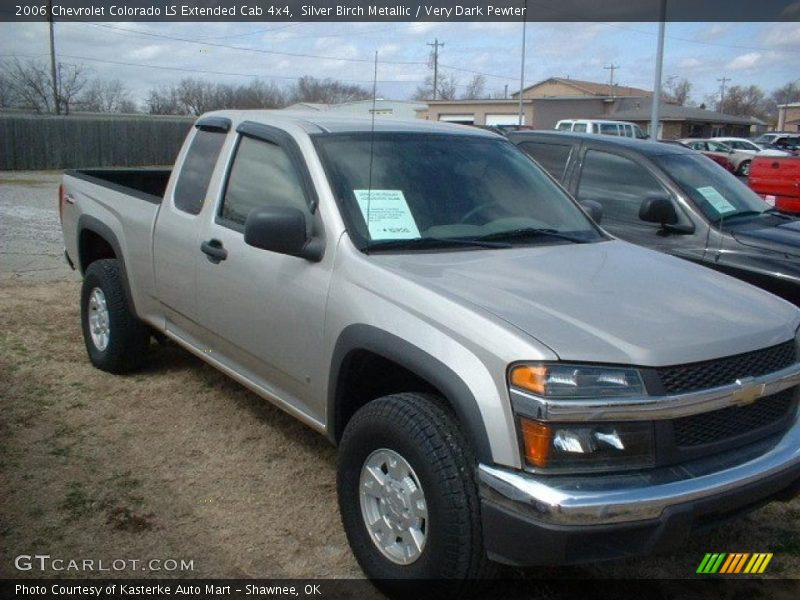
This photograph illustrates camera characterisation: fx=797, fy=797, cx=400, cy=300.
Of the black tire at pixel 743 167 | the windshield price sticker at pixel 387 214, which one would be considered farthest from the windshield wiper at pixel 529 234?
the black tire at pixel 743 167

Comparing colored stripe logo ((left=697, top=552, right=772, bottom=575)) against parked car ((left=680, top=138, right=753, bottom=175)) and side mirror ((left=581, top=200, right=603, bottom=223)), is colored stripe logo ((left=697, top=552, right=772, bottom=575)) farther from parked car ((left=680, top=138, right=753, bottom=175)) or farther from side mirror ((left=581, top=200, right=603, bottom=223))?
parked car ((left=680, top=138, right=753, bottom=175))

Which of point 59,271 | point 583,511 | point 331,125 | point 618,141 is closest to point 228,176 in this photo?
point 331,125

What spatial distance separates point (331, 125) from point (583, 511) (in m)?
2.41

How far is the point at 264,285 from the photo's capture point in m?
3.76

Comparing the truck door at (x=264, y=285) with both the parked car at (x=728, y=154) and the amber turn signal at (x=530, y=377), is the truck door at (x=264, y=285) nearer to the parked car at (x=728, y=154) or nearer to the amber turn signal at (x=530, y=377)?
the amber turn signal at (x=530, y=377)

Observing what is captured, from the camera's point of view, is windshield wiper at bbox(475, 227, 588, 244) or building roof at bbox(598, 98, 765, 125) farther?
building roof at bbox(598, 98, 765, 125)

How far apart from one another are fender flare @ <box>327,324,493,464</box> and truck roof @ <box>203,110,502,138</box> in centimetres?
126

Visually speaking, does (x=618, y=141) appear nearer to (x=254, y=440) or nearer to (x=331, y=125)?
(x=331, y=125)

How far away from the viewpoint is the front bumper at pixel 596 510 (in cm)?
245

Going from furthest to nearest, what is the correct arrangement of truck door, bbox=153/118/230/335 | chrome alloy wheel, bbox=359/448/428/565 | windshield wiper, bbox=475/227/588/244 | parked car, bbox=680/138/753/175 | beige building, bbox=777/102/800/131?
beige building, bbox=777/102/800/131 < parked car, bbox=680/138/753/175 < truck door, bbox=153/118/230/335 < windshield wiper, bbox=475/227/588/244 < chrome alloy wheel, bbox=359/448/428/565

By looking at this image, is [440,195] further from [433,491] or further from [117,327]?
[117,327]

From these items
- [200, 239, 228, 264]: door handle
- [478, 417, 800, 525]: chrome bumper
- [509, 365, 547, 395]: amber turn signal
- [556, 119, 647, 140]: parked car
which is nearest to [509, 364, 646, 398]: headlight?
[509, 365, 547, 395]: amber turn signal

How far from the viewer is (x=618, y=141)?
650 centimetres

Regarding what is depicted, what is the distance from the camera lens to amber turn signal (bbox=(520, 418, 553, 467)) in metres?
2.51
